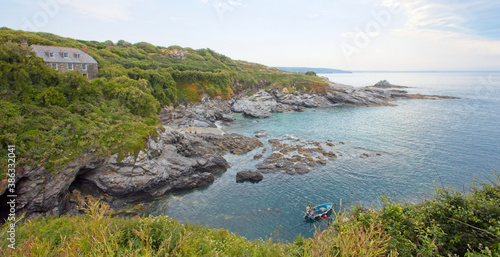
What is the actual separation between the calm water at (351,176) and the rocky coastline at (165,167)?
1.93 metres

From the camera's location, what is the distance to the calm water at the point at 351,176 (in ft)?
81.3

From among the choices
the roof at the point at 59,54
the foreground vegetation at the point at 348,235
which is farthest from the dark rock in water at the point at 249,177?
the roof at the point at 59,54

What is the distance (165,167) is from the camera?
99.6ft

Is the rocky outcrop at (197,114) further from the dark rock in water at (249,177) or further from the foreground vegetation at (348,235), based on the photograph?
the foreground vegetation at (348,235)

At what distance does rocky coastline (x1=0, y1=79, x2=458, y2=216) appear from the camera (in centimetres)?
2138

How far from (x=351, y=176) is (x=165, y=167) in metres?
25.1

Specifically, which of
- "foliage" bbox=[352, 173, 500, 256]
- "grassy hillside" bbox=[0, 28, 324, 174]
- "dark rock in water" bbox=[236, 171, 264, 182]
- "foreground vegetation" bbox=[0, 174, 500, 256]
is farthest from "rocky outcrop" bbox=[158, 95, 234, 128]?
"foliage" bbox=[352, 173, 500, 256]


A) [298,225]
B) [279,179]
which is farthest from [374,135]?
[298,225]

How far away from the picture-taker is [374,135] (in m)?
50.9

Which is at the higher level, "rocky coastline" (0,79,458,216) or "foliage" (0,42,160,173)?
"foliage" (0,42,160,173)

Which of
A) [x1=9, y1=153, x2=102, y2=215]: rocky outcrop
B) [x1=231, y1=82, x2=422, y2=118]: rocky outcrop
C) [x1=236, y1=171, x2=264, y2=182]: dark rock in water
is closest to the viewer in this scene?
[x1=9, y1=153, x2=102, y2=215]: rocky outcrop

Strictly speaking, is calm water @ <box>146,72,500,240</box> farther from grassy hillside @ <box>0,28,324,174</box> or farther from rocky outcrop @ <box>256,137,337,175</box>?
grassy hillside @ <box>0,28,324,174</box>

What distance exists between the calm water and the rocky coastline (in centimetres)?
193

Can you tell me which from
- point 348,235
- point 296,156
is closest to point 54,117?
point 348,235
